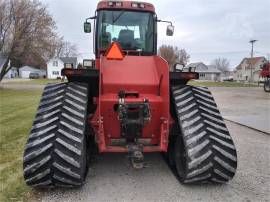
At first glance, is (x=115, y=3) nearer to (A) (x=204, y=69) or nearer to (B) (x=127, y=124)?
(B) (x=127, y=124)

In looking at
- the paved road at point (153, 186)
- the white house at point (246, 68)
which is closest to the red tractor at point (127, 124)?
the paved road at point (153, 186)

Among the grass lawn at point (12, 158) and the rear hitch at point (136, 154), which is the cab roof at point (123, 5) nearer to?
the rear hitch at point (136, 154)

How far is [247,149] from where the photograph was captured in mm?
6898

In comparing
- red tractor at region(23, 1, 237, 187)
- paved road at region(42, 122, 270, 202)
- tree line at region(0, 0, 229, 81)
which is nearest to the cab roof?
red tractor at region(23, 1, 237, 187)

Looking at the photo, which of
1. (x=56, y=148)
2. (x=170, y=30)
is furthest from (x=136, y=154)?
(x=170, y=30)

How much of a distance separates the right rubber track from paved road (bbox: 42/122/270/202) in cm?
26

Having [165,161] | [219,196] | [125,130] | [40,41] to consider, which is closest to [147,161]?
[165,161]

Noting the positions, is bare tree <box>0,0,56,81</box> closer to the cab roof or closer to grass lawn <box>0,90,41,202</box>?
grass lawn <box>0,90,41,202</box>

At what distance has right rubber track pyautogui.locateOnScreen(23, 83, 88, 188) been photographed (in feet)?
13.4

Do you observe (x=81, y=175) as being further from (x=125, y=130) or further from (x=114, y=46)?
(x=114, y=46)

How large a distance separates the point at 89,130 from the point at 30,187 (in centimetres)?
117

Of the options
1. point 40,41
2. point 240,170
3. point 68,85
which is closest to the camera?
point 68,85

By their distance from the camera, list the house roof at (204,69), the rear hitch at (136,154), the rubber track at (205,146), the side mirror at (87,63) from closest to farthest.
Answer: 1. the rubber track at (205,146)
2. the rear hitch at (136,154)
3. the side mirror at (87,63)
4. the house roof at (204,69)

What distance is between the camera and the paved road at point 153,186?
→ 4.23 m
